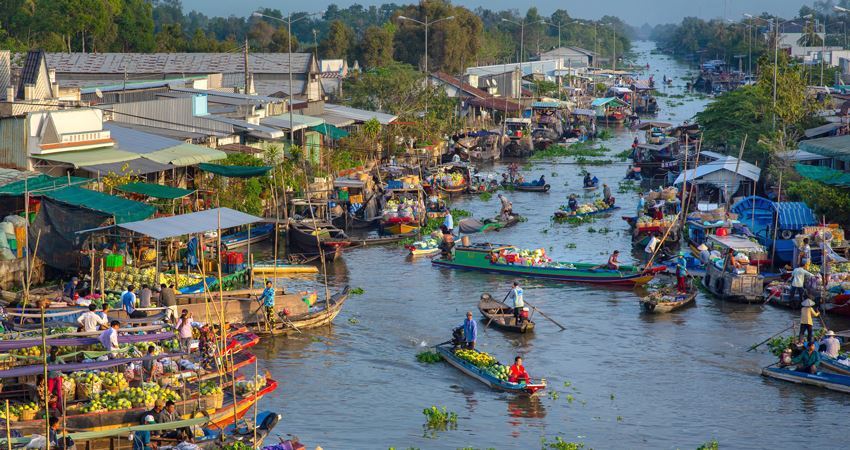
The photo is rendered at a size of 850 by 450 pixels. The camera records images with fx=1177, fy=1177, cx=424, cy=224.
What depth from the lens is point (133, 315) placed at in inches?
905

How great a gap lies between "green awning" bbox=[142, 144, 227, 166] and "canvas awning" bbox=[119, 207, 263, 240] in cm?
611

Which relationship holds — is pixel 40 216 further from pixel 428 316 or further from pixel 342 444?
pixel 342 444

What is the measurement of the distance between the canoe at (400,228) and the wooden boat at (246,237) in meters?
3.89

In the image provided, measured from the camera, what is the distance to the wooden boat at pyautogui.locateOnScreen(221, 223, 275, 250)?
3412 cm

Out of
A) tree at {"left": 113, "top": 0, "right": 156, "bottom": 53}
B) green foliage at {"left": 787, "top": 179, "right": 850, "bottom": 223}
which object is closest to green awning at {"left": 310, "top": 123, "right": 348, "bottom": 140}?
green foliage at {"left": 787, "top": 179, "right": 850, "bottom": 223}

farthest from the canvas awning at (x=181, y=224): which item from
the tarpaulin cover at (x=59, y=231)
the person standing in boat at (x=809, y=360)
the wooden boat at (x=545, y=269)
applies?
the person standing in boat at (x=809, y=360)

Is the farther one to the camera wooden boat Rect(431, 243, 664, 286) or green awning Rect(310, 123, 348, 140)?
green awning Rect(310, 123, 348, 140)

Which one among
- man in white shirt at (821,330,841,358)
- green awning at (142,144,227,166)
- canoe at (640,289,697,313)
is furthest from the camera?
green awning at (142,144,227,166)

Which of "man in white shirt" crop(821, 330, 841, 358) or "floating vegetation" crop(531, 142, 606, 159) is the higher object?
"floating vegetation" crop(531, 142, 606, 159)

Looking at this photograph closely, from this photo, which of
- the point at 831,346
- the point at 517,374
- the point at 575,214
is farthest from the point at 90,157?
the point at 831,346

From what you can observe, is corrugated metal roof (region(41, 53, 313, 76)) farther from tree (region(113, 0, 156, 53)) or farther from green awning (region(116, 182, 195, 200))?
green awning (region(116, 182, 195, 200))

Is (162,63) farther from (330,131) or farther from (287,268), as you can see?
(287,268)

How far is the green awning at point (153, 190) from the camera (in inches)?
1188

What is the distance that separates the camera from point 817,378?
72.7ft
